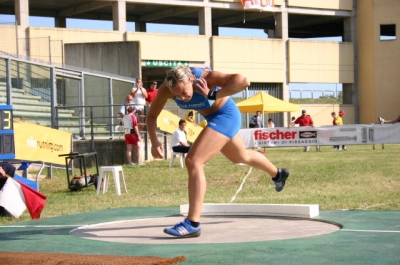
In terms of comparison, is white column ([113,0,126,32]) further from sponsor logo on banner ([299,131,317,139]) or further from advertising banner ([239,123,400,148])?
sponsor logo on banner ([299,131,317,139])

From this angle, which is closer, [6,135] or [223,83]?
[223,83]

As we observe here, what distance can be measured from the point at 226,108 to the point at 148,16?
147 ft

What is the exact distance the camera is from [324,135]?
28.4 meters

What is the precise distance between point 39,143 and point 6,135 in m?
4.00

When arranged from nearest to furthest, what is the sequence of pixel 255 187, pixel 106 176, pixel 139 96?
pixel 106 176 < pixel 255 187 < pixel 139 96

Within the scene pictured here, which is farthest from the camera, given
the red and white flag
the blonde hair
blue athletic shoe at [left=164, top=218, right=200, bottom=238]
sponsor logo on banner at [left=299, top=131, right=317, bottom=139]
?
sponsor logo on banner at [left=299, top=131, right=317, bottom=139]

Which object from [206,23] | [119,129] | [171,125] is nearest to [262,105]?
[171,125]

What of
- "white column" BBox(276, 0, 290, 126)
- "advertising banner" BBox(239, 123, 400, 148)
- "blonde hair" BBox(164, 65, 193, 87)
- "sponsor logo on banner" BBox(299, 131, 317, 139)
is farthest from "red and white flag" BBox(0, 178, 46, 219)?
"white column" BBox(276, 0, 290, 126)

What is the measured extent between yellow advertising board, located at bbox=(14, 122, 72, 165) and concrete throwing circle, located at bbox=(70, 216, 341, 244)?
22.2ft

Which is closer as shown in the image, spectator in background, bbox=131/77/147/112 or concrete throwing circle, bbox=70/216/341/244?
concrete throwing circle, bbox=70/216/341/244

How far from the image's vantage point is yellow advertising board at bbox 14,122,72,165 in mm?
15942

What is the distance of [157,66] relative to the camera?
46000 mm

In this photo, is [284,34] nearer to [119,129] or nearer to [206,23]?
[206,23]

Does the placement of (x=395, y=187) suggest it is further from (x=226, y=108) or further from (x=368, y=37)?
(x=368, y=37)
